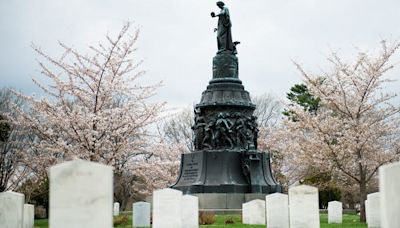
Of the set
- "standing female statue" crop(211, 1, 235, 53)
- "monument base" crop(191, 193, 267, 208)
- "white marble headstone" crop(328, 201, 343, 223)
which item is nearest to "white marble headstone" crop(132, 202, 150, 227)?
"monument base" crop(191, 193, 267, 208)

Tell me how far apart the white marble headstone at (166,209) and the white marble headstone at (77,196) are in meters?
6.57

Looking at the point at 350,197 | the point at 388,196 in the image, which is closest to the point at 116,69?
the point at 388,196

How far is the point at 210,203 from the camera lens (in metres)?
22.9

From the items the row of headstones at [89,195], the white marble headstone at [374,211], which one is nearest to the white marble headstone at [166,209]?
the white marble headstone at [374,211]

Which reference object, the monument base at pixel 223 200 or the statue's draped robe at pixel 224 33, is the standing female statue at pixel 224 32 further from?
the monument base at pixel 223 200

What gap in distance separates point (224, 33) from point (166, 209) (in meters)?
12.7

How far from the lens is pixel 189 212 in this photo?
16875mm

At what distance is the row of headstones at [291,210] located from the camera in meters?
14.6

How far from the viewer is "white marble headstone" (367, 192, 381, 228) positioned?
16297 millimetres

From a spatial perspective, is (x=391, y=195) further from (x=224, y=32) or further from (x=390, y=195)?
(x=224, y=32)

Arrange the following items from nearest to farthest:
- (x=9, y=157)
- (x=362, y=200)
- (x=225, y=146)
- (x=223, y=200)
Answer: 1. (x=362, y=200)
2. (x=223, y=200)
3. (x=225, y=146)
4. (x=9, y=157)

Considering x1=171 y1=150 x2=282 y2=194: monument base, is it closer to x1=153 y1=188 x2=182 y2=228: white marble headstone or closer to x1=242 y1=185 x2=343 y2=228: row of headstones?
x1=242 y1=185 x2=343 y2=228: row of headstones

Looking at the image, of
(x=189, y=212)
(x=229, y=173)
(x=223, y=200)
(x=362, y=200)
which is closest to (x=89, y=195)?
(x=189, y=212)

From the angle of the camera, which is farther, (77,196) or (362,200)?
(362,200)
